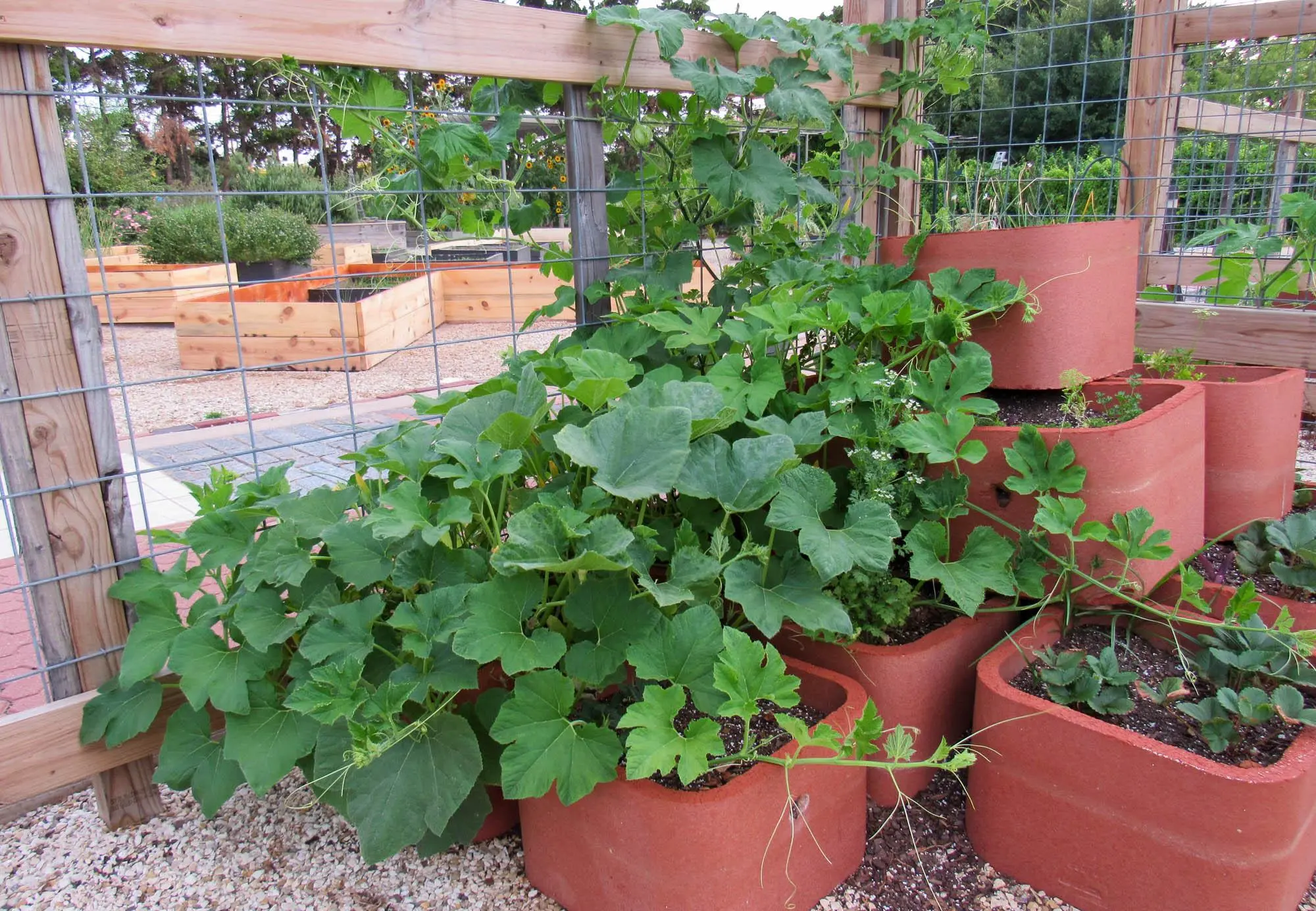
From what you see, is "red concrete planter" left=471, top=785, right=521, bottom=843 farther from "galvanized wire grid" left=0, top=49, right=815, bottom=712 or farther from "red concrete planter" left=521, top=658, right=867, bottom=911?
"galvanized wire grid" left=0, top=49, right=815, bottom=712

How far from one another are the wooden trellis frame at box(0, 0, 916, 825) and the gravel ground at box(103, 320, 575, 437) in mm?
3053

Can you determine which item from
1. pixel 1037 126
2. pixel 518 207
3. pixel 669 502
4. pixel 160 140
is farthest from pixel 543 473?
pixel 1037 126

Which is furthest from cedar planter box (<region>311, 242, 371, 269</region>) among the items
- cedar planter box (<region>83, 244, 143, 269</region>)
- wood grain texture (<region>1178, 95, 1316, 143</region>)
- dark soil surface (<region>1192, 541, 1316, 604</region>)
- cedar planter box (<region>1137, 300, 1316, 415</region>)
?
dark soil surface (<region>1192, 541, 1316, 604</region>)

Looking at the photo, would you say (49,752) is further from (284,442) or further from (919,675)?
(284,442)

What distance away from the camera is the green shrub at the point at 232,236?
8539 mm

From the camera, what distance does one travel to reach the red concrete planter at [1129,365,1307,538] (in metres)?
1.78

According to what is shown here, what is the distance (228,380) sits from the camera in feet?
20.7

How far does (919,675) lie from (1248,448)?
35.5 inches

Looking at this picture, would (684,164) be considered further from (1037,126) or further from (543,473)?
(1037,126)

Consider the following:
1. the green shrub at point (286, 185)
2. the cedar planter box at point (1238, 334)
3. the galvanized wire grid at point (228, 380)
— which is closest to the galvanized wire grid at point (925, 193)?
the galvanized wire grid at point (228, 380)

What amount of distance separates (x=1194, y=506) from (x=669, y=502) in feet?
3.18

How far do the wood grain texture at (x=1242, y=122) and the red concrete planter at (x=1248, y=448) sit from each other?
5.61 feet

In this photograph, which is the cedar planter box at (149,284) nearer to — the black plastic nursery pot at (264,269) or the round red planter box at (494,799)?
the black plastic nursery pot at (264,269)

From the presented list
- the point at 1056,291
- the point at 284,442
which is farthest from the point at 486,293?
the point at 1056,291
